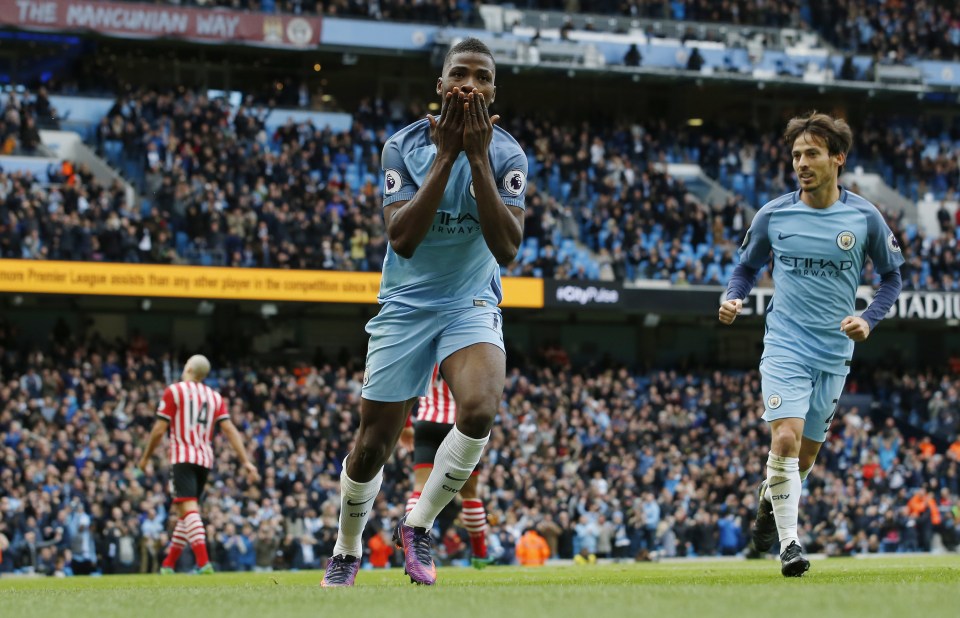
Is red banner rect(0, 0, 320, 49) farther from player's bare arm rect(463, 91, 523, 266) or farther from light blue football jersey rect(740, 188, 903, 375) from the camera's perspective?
player's bare arm rect(463, 91, 523, 266)

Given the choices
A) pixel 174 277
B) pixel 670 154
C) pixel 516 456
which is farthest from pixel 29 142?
pixel 670 154

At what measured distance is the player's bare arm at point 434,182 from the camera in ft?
23.6

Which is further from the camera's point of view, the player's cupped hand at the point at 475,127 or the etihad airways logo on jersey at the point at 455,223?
the etihad airways logo on jersey at the point at 455,223

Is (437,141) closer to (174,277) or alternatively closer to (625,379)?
(174,277)

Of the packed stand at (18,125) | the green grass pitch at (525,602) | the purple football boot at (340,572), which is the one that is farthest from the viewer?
the packed stand at (18,125)

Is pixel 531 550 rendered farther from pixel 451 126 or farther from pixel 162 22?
pixel 451 126

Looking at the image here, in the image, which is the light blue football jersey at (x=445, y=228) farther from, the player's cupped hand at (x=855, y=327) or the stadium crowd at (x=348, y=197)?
the stadium crowd at (x=348, y=197)

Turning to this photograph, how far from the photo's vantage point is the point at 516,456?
27.8 meters

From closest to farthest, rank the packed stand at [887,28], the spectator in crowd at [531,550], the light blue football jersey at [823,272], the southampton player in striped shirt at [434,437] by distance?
the light blue football jersey at [823,272] < the southampton player in striped shirt at [434,437] < the spectator in crowd at [531,550] < the packed stand at [887,28]

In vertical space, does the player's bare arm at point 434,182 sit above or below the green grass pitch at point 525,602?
above

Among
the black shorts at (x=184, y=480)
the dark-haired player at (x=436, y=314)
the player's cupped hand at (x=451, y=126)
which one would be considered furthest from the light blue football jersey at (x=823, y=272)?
the black shorts at (x=184, y=480)

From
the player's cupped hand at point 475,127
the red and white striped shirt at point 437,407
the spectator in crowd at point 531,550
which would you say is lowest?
the spectator in crowd at point 531,550

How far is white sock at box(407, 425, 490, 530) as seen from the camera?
25.4ft

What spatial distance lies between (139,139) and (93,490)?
11723 mm
